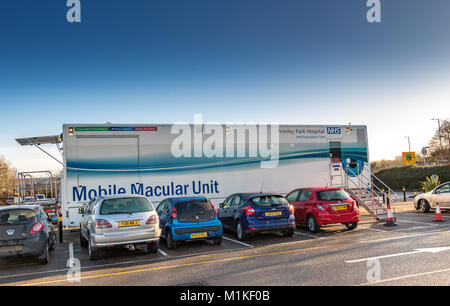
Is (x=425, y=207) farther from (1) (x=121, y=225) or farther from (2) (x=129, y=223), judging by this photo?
(1) (x=121, y=225)

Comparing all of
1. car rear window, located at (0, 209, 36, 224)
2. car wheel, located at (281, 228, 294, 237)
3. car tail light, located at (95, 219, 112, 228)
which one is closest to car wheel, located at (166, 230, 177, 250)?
car tail light, located at (95, 219, 112, 228)

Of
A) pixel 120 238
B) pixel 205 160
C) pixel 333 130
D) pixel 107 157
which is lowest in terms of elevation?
pixel 120 238

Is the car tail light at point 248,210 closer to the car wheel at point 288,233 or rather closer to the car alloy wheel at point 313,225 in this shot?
the car wheel at point 288,233


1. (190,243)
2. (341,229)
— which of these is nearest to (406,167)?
(341,229)

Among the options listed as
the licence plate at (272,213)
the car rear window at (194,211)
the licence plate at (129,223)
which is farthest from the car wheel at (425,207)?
the licence plate at (129,223)

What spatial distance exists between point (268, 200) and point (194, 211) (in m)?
2.31

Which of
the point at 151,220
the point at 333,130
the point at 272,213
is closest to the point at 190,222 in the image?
the point at 151,220

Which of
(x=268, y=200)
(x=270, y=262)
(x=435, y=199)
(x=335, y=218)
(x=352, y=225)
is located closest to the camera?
(x=270, y=262)

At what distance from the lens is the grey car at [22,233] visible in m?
8.11

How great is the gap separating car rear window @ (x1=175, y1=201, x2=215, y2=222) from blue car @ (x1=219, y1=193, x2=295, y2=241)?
1.13 m

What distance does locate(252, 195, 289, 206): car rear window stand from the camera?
418 inches

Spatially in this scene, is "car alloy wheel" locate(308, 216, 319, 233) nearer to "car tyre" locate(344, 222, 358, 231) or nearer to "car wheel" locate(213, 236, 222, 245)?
"car tyre" locate(344, 222, 358, 231)

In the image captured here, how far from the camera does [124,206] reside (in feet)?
29.1

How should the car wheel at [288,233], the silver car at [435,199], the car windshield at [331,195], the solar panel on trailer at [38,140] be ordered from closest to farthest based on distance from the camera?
the car wheel at [288,233]
the car windshield at [331,195]
the solar panel on trailer at [38,140]
the silver car at [435,199]
